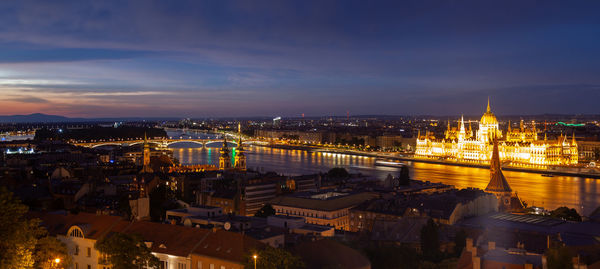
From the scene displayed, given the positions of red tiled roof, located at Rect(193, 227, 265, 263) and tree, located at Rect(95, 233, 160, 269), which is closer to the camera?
tree, located at Rect(95, 233, 160, 269)

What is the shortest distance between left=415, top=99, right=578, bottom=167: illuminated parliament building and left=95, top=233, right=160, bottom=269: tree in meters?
30.1

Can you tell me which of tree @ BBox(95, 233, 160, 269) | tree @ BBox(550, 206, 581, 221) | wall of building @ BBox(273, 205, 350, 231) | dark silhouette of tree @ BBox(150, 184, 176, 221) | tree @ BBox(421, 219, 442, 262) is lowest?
wall of building @ BBox(273, 205, 350, 231)

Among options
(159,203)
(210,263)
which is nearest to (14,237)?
(210,263)

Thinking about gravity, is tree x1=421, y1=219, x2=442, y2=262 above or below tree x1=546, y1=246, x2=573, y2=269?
below

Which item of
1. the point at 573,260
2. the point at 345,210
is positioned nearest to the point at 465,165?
the point at 345,210

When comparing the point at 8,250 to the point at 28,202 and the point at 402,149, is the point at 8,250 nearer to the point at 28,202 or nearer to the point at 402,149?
the point at 28,202

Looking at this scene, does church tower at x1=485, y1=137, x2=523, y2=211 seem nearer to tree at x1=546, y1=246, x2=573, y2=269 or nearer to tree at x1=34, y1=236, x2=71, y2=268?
tree at x1=546, y1=246, x2=573, y2=269

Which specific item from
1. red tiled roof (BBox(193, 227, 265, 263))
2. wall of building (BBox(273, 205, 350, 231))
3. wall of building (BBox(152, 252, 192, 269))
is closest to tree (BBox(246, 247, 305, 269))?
red tiled roof (BBox(193, 227, 265, 263))

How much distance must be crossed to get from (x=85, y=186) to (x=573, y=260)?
34.5 feet

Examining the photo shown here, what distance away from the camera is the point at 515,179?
27.0 metres

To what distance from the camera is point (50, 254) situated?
6.80 metres

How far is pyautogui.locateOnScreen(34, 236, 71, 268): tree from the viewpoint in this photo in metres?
6.73

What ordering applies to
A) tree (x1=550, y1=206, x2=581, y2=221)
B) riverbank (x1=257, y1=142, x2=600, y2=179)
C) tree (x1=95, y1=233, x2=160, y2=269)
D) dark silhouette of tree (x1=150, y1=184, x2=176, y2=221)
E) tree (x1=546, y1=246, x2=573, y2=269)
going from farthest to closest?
1. riverbank (x1=257, y1=142, x2=600, y2=179)
2. tree (x1=550, y1=206, x2=581, y2=221)
3. dark silhouette of tree (x1=150, y1=184, x2=176, y2=221)
4. tree (x1=95, y1=233, x2=160, y2=269)
5. tree (x1=546, y1=246, x2=573, y2=269)

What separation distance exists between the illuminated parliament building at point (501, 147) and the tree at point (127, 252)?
30.1m
